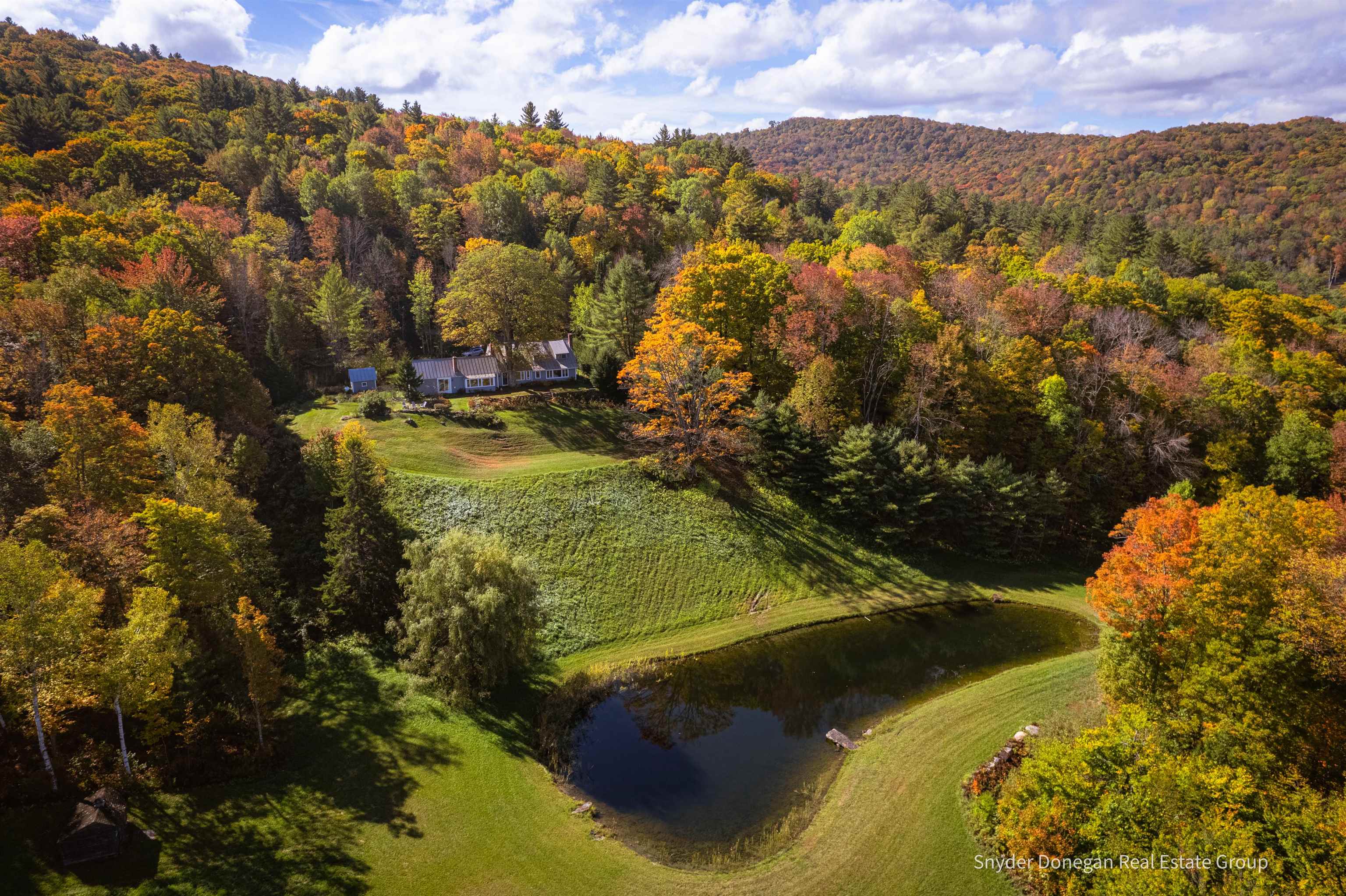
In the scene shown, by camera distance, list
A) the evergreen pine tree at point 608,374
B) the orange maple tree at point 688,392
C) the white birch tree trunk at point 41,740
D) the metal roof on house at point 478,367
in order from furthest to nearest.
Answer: the metal roof on house at point 478,367
the evergreen pine tree at point 608,374
the orange maple tree at point 688,392
the white birch tree trunk at point 41,740

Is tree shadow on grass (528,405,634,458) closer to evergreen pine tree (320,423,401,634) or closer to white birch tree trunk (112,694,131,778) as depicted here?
evergreen pine tree (320,423,401,634)

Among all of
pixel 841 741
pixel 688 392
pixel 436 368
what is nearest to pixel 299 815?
pixel 841 741

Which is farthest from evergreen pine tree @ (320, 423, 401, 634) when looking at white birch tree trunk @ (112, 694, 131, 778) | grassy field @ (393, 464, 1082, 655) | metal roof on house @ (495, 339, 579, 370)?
metal roof on house @ (495, 339, 579, 370)

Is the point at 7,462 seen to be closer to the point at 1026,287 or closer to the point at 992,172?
the point at 1026,287

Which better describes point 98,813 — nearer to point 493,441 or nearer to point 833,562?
point 493,441

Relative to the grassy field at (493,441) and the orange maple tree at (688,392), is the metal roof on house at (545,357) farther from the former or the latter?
the orange maple tree at (688,392)

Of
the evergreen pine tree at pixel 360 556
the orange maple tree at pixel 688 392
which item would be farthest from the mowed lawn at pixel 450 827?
the orange maple tree at pixel 688 392
